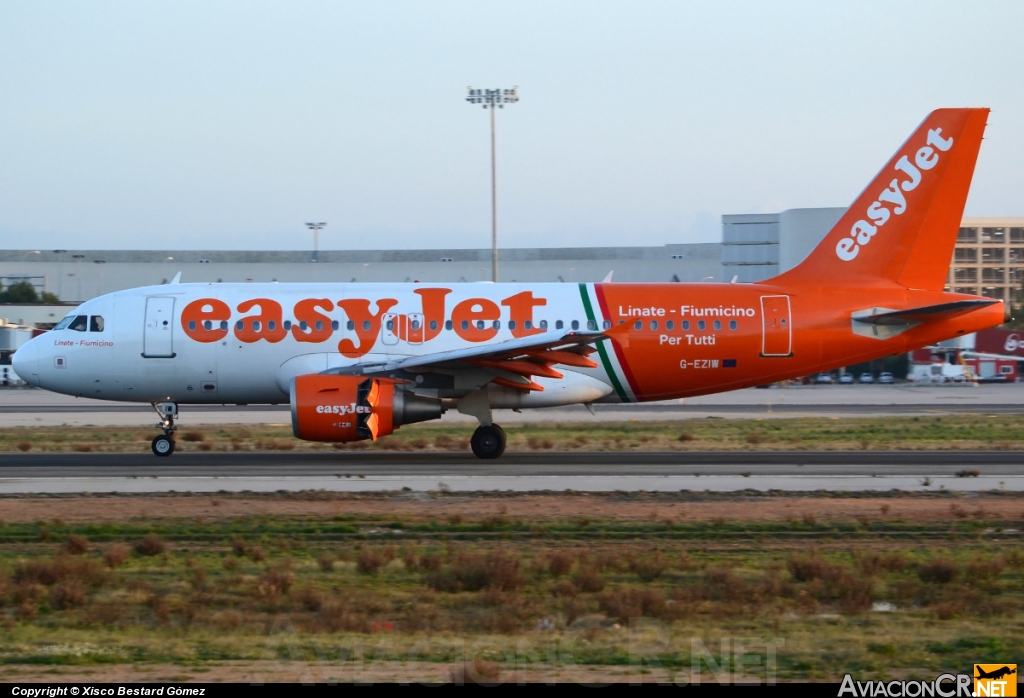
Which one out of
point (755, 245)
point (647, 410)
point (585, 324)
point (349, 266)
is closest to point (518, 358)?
point (585, 324)

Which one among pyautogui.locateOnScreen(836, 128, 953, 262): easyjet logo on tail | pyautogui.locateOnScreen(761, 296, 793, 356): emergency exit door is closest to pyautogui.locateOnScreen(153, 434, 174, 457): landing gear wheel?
pyautogui.locateOnScreen(761, 296, 793, 356): emergency exit door

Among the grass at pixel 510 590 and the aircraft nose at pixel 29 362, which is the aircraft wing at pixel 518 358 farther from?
the aircraft nose at pixel 29 362

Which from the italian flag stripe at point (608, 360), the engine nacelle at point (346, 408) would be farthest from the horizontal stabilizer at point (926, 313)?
the engine nacelle at point (346, 408)

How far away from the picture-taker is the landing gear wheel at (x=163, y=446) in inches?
880

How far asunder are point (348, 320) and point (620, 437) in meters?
8.79

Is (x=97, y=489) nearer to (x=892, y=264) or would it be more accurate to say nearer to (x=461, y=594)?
(x=461, y=594)

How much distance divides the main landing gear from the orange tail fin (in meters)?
14.3

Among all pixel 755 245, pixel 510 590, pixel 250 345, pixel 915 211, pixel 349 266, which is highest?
pixel 755 245

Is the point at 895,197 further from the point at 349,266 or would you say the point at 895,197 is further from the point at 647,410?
the point at 349,266

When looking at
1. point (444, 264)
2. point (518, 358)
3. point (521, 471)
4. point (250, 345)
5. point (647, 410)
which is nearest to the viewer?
point (521, 471)

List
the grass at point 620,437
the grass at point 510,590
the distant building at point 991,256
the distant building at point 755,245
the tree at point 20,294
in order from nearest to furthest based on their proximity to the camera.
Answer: the grass at point 510,590, the grass at point 620,437, the distant building at point 755,245, the tree at point 20,294, the distant building at point 991,256

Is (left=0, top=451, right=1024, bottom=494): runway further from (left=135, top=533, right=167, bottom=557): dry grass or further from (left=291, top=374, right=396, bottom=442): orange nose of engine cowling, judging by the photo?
(left=135, top=533, right=167, bottom=557): dry grass

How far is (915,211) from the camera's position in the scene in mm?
23609

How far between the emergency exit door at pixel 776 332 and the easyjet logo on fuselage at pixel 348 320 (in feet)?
16.4
